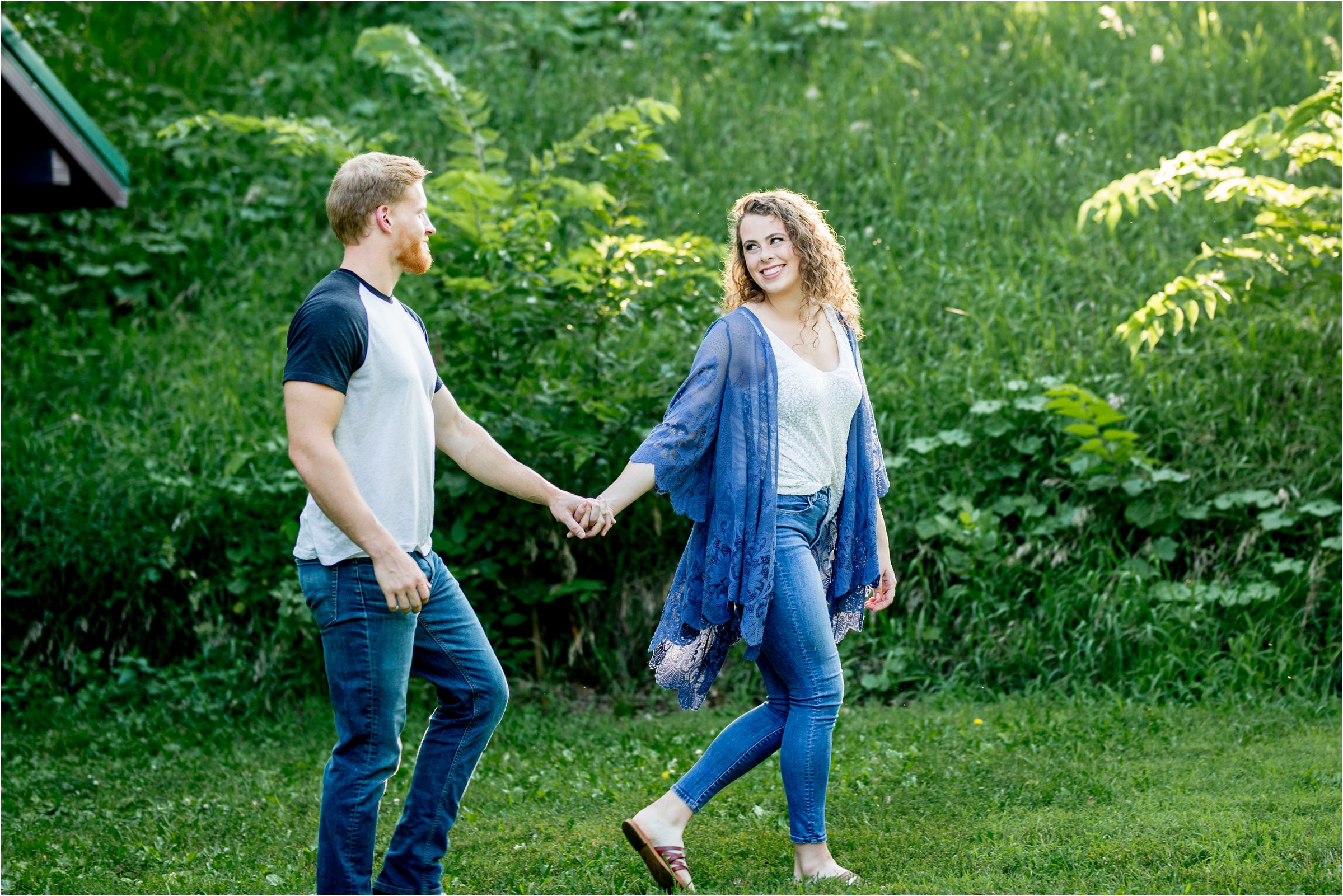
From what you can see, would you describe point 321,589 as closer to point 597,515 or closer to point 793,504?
point 597,515

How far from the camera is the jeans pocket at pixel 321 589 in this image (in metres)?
3.04

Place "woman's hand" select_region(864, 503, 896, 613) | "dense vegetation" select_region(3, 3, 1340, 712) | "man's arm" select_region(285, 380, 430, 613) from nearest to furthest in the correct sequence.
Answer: "man's arm" select_region(285, 380, 430, 613)
"woman's hand" select_region(864, 503, 896, 613)
"dense vegetation" select_region(3, 3, 1340, 712)

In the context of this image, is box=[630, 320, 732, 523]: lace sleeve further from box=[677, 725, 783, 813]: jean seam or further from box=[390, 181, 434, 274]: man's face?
box=[390, 181, 434, 274]: man's face

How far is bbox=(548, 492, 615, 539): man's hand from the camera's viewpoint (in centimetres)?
356

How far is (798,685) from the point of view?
3498mm

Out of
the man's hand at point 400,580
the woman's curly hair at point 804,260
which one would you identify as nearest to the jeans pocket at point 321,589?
the man's hand at point 400,580

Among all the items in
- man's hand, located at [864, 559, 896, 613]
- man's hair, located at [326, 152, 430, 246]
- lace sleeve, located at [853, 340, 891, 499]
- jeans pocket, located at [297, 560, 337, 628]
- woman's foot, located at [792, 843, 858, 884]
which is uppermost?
man's hair, located at [326, 152, 430, 246]

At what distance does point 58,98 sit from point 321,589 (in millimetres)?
4158

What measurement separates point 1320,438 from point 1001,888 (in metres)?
3.97

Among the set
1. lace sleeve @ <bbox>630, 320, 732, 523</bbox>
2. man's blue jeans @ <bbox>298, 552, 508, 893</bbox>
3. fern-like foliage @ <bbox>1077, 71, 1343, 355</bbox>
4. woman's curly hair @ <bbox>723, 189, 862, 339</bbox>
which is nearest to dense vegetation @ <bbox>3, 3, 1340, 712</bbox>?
fern-like foliage @ <bbox>1077, 71, 1343, 355</bbox>

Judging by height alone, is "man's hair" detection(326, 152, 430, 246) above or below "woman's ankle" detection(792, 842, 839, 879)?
above

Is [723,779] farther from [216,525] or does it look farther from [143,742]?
[216,525]

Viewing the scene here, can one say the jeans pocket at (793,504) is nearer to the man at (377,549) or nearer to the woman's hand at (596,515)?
the woman's hand at (596,515)

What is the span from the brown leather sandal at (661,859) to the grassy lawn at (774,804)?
125mm
